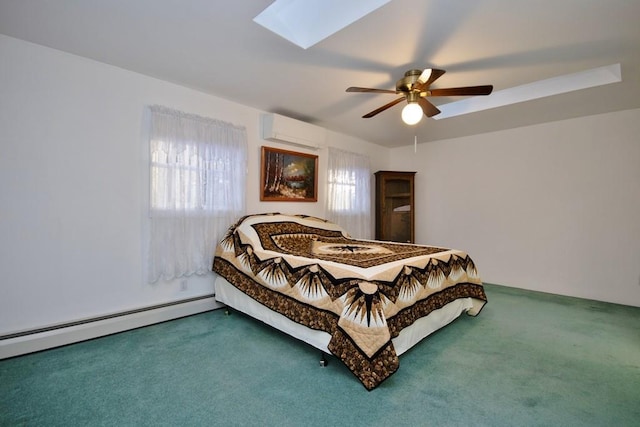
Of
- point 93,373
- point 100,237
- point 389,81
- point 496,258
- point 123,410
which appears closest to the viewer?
point 123,410

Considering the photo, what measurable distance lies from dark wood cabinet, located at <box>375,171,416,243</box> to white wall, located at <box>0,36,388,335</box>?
325cm

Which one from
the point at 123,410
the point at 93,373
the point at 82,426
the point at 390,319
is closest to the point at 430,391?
the point at 390,319

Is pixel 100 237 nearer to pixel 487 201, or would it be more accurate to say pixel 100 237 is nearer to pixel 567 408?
pixel 567 408

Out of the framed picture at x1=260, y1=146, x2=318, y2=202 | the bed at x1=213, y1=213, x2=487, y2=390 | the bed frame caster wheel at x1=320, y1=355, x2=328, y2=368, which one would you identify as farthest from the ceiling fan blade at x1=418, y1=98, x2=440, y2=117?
the bed frame caster wheel at x1=320, y1=355, x2=328, y2=368

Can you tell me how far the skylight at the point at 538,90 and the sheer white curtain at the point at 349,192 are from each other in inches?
54.2

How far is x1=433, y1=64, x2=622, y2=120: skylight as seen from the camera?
2.65 m

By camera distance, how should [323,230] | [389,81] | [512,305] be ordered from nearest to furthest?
[389,81] < [512,305] < [323,230]

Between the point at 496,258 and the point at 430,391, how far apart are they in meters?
3.25

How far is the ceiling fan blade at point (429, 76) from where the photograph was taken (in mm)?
2070

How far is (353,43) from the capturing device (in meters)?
2.09

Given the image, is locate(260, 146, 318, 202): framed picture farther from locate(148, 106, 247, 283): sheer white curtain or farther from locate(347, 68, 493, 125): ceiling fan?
locate(347, 68, 493, 125): ceiling fan

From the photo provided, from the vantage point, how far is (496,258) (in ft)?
13.9

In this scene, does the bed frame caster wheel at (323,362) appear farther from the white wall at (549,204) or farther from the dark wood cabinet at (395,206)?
the white wall at (549,204)

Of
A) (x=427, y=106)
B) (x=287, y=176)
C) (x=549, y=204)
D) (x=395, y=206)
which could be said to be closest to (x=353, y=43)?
(x=427, y=106)
